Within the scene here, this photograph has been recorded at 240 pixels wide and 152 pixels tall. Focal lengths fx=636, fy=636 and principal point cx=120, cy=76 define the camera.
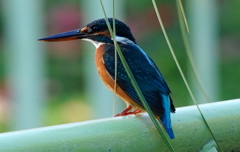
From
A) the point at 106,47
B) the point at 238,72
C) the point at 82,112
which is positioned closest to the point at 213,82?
the point at 238,72

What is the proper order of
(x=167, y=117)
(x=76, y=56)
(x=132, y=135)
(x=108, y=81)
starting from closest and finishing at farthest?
1. (x=132, y=135)
2. (x=167, y=117)
3. (x=108, y=81)
4. (x=76, y=56)

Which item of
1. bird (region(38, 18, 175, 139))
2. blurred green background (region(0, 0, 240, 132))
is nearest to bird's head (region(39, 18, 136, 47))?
bird (region(38, 18, 175, 139))

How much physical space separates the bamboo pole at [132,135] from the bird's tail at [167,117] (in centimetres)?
1

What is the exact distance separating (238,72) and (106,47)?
13.6 ft

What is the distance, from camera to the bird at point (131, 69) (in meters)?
1.55

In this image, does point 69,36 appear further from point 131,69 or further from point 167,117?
point 167,117

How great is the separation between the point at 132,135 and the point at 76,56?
4.97 m

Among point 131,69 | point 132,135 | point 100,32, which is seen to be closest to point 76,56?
point 100,32

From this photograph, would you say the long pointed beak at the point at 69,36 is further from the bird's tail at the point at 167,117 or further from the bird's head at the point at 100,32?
the bird's tail at the point at 167,117

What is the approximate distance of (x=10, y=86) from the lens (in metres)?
5.55

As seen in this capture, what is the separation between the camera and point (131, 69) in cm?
166

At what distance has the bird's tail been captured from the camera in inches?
42.1

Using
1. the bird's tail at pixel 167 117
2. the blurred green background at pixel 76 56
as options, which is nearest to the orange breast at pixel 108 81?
the bird's tail at pixel 167 117

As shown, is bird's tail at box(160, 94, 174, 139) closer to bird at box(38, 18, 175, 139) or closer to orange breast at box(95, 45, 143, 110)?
bird at box(38, 18, 175, 139)
